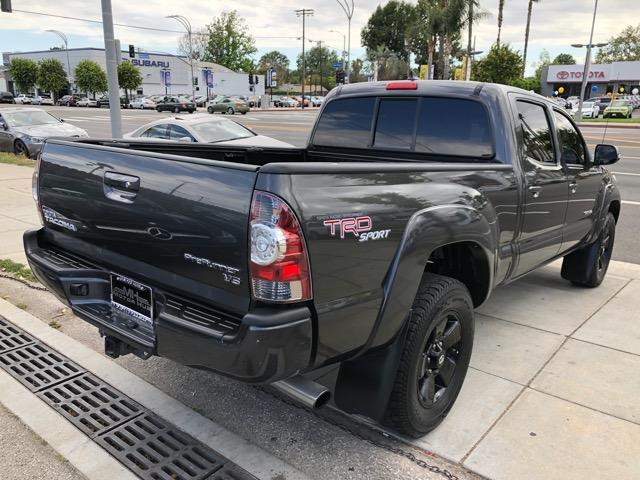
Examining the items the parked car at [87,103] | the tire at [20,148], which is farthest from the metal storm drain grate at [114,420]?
the parked car at [87,103]

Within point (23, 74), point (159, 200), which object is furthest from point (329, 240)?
point (23, 74)

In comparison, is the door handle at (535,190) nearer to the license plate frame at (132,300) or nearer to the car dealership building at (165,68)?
the license plate frame at (132,300)

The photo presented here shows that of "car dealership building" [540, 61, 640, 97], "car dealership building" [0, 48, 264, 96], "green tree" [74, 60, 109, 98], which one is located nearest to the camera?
"green tree" [74, 60, 109, 98]

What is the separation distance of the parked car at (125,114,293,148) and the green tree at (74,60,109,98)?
62.9 metres

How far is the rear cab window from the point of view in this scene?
11.8 ft

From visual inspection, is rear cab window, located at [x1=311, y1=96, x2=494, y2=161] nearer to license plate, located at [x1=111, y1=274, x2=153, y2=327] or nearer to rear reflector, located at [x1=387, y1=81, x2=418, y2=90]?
rear reflector, located at [x1=387, y1=81, x2=418, y2=90]

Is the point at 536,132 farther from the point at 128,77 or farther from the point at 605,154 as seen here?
the point at 128,77

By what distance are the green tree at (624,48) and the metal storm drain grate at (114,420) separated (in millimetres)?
116915

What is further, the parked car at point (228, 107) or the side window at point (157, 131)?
the parked car at point (228, 107)

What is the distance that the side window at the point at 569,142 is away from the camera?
4.26 meters

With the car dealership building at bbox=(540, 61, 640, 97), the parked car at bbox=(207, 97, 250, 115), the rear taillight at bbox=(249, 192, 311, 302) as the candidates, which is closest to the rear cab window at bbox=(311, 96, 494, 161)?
the rear taillight at bbox=(249, 192, 311, 302)

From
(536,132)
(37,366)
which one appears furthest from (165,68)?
(536,132)

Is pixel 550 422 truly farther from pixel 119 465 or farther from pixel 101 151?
pixel 101 151

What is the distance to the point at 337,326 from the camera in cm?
223
